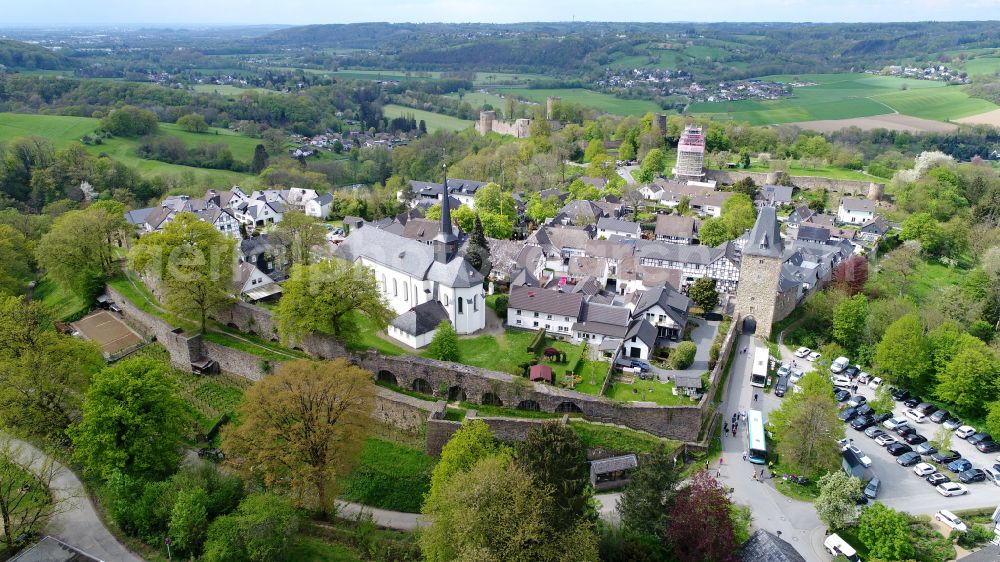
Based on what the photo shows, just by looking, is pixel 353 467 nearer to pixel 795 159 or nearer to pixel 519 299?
pixel 519 299

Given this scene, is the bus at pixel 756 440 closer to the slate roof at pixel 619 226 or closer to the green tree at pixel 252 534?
the green tree at pixel 252 534

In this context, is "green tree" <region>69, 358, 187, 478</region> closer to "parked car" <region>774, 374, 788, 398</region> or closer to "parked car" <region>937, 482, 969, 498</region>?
"parked car" <region>774, 374, 788, 398</region>

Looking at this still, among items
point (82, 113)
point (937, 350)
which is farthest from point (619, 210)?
point (82, 113)

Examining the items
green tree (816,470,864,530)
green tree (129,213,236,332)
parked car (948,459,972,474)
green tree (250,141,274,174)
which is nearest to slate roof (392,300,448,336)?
green tree (129,213,236,332)

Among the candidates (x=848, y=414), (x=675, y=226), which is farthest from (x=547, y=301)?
(x=675, y=226)

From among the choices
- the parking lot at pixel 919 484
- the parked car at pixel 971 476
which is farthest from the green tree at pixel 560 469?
the parked car at pixel 971 476

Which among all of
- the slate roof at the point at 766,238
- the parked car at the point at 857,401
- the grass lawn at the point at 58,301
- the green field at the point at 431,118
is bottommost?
the parked car at the point at 857,401
